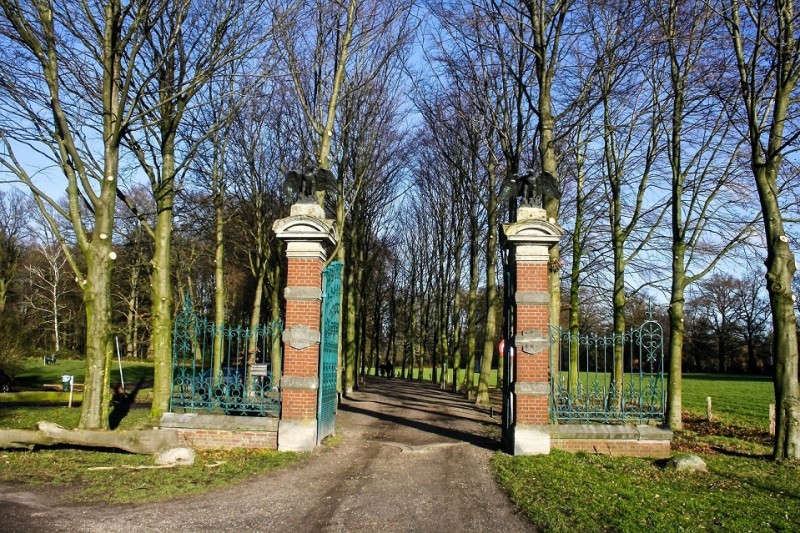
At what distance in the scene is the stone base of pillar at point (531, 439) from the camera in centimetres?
1088

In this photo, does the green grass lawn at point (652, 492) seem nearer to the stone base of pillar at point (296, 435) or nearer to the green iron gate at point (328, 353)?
the stone base of pillar at point (296, 435)

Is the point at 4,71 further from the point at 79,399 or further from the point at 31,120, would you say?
the point at 79,399

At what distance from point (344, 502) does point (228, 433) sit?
12.8 feet

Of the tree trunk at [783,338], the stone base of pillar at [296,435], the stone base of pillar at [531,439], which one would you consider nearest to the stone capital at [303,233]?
the stone base of pillar at [296,435]

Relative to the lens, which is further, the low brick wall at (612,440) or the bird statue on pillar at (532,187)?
the bird statue on pillar at (532,187)

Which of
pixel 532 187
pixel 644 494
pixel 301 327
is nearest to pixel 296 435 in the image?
pixel 301 327

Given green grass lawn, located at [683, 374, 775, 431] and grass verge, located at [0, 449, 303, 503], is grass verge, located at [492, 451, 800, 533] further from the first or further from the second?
green grass lawn, located at [683, 374, 775, 431]

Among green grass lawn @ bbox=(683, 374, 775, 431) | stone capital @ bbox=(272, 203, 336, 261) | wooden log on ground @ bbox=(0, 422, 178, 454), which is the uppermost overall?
stone capital @ bbox=(272, 203, 336, 261)

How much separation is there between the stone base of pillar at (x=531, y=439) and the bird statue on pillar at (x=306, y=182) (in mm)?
5438

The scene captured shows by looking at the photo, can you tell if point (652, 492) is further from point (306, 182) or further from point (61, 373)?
point (61, 373)

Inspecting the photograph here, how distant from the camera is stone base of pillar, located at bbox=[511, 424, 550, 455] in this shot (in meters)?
10.9

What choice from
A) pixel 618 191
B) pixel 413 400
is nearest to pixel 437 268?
pixel 413 400

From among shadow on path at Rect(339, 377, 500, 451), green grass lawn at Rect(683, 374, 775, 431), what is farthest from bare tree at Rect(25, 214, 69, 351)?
green grass lawn at Rect(683, 374, 775, 431)

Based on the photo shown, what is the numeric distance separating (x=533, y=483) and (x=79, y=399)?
1731 cm
